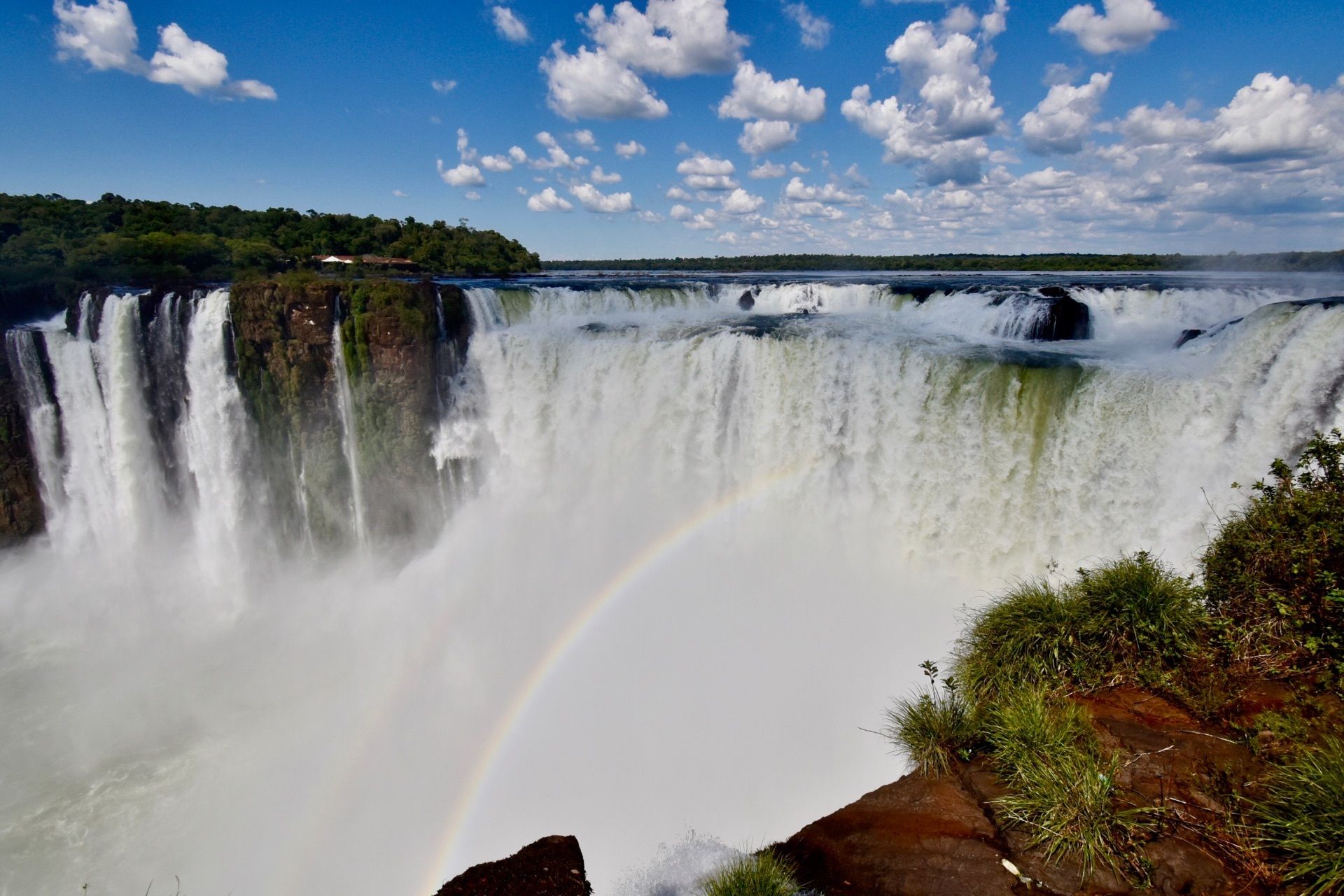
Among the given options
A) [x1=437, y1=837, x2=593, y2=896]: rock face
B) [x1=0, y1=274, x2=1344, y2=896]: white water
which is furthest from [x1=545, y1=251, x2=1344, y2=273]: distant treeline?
[x1=437, y1=837, x2=593, y2=896]: rock face

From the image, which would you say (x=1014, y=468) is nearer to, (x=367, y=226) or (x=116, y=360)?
(x=116, y=360)

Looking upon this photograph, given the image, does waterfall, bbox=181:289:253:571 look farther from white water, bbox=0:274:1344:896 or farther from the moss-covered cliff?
the moss-covered cliff

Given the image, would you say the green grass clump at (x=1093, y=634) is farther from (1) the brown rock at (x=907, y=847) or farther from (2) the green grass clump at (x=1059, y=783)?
(1) the brown rock at (x=907, y=847)

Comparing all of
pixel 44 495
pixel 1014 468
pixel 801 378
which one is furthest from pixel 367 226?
pixel 1014 468

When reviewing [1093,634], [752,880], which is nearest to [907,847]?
[752,880]

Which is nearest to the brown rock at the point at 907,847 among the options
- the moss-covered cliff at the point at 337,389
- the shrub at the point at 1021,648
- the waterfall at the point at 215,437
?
the shrub at the point at 1021,648

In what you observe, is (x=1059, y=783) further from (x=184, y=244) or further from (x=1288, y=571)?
(x=184, y=244)
